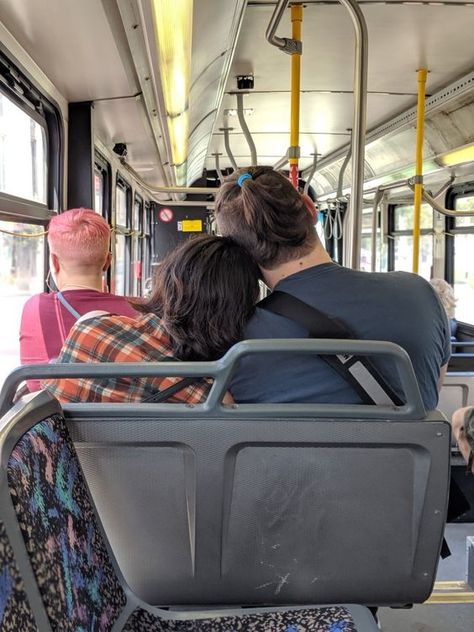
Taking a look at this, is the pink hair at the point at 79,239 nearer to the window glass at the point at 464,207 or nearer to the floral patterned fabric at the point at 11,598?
the floral patterned fabric at the point at 11,598

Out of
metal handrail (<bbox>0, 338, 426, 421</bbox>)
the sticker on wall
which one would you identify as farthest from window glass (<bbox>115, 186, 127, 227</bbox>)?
metal handrail (<bbox>0, 338, 426, 421</bbox>)

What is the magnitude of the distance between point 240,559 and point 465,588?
3.91 ft

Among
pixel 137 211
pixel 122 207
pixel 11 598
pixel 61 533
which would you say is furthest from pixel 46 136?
pixel 137 211

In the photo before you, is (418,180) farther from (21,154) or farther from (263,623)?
(263,623)

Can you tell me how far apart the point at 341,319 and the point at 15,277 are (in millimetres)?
1727

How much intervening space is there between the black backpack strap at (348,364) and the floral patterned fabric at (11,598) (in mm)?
822

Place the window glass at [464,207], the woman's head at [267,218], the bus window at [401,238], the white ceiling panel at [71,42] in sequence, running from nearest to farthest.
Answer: the woman's head at [267,218]
the white ceiling panel at [71,42]
the window glass at [464,207]
the bus window at [401,238]

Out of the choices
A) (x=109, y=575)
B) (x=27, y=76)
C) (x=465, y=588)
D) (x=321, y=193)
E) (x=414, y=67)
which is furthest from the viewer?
(x=321, y=193)

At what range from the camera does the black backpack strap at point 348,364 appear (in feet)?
4.80

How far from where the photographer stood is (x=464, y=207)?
6.04m

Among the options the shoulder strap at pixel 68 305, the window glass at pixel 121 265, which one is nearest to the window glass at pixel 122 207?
the window glass at pixel 121 265

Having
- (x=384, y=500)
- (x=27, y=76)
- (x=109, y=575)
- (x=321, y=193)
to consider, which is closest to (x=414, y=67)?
(x=27, y=76)

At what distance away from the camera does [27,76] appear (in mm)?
2680

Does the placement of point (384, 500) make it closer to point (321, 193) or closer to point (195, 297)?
point (195, 297)
